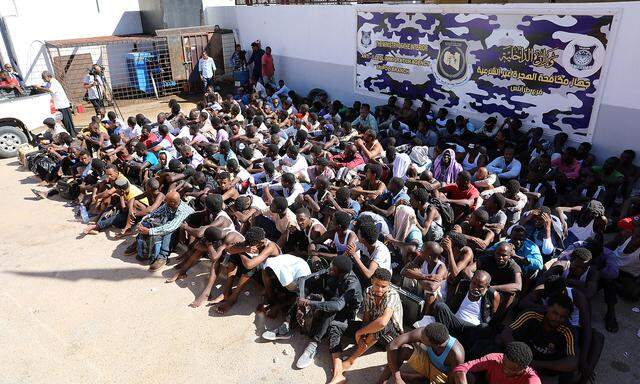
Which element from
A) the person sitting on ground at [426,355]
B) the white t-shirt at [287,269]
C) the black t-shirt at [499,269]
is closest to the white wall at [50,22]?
the white t-shirt at [287,269]

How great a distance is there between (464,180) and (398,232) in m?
1.36

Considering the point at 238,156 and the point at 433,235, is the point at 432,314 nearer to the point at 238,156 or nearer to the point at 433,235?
the point at 433,235

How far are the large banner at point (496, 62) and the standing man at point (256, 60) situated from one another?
4.32 metres

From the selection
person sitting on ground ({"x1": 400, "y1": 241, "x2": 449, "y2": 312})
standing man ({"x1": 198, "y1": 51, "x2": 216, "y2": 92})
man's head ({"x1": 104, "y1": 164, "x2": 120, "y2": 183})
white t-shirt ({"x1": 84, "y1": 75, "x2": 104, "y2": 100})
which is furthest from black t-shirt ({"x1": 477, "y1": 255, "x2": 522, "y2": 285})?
standing man ({"x1": 198, "y1": 51, "x2": 216, "y2": 92})

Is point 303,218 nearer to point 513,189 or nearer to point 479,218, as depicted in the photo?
point 479,218

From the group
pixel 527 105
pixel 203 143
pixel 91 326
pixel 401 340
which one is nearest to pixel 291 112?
pixel 203 143

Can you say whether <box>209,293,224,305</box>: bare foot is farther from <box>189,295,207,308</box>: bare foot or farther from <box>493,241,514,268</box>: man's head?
<box>493,241,514,268</box>: man's head

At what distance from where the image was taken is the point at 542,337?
4090mm

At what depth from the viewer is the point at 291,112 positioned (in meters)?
11.4

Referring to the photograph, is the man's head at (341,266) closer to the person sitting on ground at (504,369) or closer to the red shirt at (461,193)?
the person sitting on ground at (504,369)

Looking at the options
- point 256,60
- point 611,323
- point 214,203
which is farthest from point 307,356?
point 256,60

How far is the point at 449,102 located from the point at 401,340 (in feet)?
24.2

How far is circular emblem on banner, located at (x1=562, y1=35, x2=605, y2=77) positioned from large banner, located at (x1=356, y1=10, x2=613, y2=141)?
2cm

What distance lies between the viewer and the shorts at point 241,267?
5.52m
